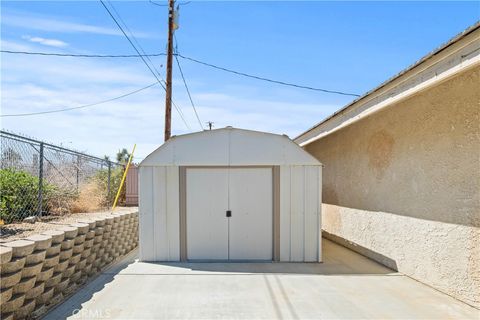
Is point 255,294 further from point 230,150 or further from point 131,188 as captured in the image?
point 131,188

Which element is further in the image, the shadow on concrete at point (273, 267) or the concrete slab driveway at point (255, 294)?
the shadow on concrete at point (273, 267)

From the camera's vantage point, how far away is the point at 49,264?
4812 millimetres

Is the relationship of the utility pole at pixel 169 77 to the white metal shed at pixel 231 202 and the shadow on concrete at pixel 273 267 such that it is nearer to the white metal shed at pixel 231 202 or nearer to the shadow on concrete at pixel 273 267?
the white metal shed at pixel 231 202

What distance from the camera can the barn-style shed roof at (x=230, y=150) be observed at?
8.04 m

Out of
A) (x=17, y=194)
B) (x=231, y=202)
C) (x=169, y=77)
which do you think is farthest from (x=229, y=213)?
(x=169, y=77)

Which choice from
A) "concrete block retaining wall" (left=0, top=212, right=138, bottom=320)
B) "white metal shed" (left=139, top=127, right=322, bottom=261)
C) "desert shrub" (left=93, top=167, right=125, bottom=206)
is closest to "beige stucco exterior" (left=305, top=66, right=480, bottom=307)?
"white metal shed" (left=139, top=127, right=322, bottom=261)

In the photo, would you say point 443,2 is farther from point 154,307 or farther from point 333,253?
point 154,307

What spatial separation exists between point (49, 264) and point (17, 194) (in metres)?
3.05

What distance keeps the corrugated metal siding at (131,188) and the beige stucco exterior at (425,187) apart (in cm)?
1024

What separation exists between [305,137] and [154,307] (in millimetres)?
Answer: 7965

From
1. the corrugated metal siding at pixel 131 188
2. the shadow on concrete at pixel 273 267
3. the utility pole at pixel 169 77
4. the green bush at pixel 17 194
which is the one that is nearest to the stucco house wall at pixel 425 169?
the shadow on concrete at pixel 273 267

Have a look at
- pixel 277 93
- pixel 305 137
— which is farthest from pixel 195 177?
pixel 277 93

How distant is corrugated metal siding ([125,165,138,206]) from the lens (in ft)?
53.7

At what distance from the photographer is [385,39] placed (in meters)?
11.7
